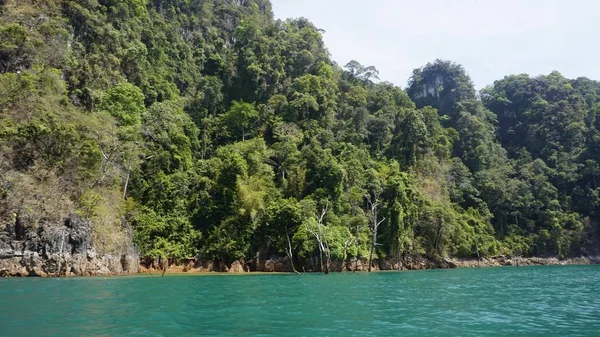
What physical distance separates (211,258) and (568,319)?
31.3m

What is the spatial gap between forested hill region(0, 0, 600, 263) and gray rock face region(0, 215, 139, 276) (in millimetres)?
801

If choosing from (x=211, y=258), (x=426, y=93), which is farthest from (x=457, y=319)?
(x=426, y=93)

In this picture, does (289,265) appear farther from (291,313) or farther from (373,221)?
(291,313)

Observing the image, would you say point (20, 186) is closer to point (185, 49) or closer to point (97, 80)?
point (97, 80)

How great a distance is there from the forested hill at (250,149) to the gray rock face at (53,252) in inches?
31.6

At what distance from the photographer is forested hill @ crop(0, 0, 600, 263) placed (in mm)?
32219

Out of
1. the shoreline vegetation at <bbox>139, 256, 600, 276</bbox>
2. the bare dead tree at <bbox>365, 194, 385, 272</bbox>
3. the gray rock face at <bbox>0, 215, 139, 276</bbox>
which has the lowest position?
the shoreline vegetation at <bbox>139, 256, 600, 276</bbox>

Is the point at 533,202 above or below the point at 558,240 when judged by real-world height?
above

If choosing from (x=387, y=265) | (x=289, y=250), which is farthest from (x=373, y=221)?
(x=289, y=250)

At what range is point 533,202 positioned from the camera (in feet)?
198

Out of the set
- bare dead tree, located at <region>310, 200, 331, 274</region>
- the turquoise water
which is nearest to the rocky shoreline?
bare dead tree, located at <region>310, 200, 331, 274</region>

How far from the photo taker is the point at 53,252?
28.0 meters

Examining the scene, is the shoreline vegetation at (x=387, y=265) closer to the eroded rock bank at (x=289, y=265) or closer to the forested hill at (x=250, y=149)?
the eroded rock bank at (x=289, y=265)

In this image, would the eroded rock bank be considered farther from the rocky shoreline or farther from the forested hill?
the forested hill
